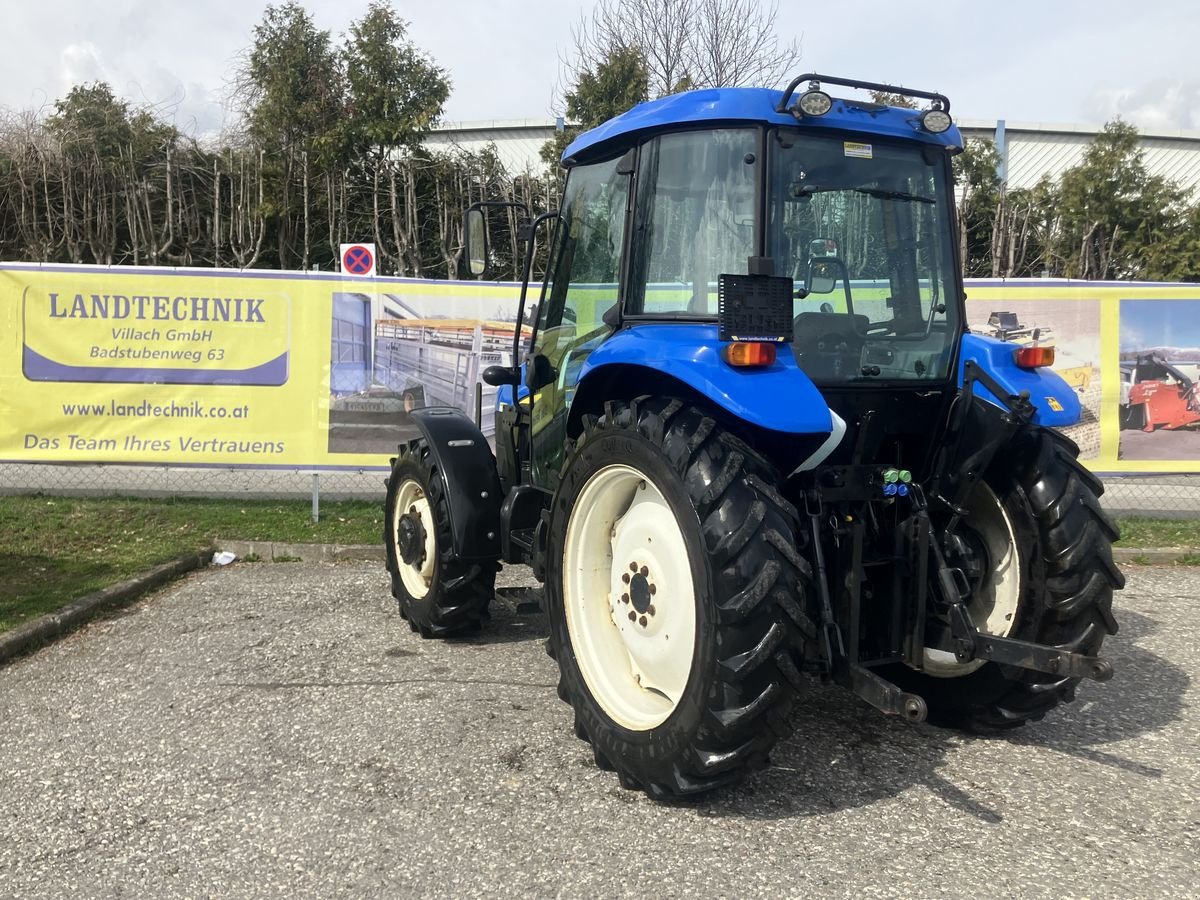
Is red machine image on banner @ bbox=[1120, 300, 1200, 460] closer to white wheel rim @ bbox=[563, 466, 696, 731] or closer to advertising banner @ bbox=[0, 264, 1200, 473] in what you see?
advertising banner @ bbox=[0, 264, 1200, 473]

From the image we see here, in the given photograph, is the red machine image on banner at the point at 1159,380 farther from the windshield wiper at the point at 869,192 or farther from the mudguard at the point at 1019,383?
the windshield wiper at the point at 869,192

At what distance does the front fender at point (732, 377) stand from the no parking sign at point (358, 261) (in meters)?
5.42

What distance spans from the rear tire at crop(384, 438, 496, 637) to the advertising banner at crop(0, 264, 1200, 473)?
273 cm

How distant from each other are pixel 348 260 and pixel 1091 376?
6.55m

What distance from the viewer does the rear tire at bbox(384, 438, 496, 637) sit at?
518cm

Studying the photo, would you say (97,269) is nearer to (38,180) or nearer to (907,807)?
(907,807)

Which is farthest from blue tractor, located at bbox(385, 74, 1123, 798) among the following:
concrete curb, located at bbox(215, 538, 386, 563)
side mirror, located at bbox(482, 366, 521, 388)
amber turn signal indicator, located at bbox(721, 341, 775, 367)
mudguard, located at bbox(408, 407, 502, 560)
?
concrete curb, located at bbox(215, 538, 386, 563)

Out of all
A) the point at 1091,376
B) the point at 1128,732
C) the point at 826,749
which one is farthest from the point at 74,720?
the point at 1091,376

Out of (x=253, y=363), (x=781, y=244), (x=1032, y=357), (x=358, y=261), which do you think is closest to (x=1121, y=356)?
(x=1032, y=357)

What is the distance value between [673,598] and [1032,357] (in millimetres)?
1796

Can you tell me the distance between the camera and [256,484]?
9102mm

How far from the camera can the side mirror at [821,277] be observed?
3.61 metres

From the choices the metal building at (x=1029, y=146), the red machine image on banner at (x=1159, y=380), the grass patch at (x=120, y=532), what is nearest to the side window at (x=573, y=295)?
the grass patch at (x=120, y=532)

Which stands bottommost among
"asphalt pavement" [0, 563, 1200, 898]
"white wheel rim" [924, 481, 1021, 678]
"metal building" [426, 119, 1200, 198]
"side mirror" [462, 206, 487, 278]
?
"asphalt pavement" [0, 563, 1200, 898]
